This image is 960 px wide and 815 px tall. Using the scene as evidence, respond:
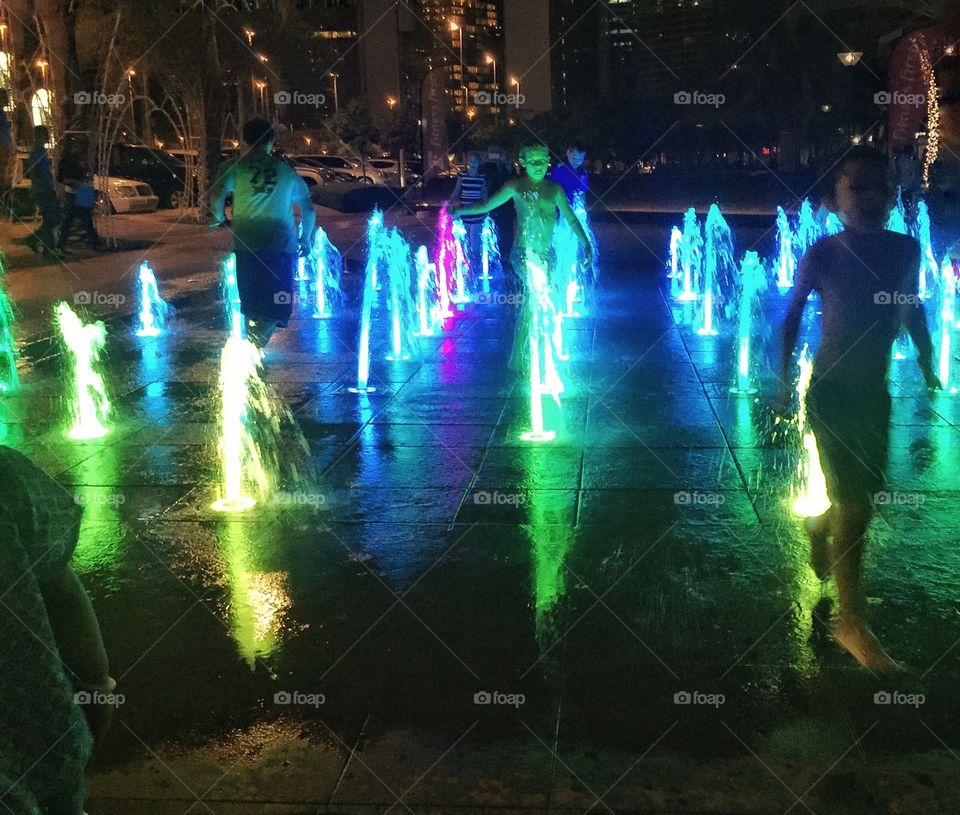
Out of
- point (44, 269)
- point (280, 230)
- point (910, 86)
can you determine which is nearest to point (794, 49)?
→ point (910, 86)

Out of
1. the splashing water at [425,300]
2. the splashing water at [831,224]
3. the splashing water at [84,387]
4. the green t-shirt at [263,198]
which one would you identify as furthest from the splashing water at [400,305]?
the splashing water at [831,224]

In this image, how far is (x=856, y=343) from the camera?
3.84 m

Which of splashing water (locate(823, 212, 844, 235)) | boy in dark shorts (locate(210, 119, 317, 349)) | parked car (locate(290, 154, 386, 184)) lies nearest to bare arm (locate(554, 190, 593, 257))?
boy in dark shorts (locate(210, 119, 317, 349))

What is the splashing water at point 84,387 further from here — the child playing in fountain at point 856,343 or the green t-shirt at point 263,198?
the child playing in fountain at point 856,343

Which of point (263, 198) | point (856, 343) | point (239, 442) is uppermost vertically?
point (263, 198)

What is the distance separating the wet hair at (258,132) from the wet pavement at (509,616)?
1935 millimetres

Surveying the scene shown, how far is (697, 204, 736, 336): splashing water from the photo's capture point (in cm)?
1077

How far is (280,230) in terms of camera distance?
25.6 ft

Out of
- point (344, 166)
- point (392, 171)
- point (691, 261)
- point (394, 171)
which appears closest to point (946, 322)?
point (691, 261)

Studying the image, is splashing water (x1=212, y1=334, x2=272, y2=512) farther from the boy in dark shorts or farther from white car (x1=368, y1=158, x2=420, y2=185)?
white car (x1=368, y1=158, x2=420, y2=185)

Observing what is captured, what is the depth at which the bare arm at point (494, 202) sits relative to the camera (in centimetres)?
777

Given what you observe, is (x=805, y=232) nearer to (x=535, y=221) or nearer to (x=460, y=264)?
(x=460, y=264)

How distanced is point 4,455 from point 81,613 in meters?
0.37

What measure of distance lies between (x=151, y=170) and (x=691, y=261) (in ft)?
63.8
